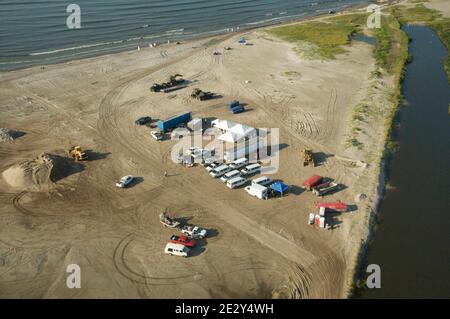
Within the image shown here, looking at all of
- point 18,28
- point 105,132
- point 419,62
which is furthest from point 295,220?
point 18,28

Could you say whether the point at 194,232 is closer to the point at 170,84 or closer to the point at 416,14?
the point at 170,84

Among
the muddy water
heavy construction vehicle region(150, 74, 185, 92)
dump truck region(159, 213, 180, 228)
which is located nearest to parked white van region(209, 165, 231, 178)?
dump truck region(159, 213, 180, 228)

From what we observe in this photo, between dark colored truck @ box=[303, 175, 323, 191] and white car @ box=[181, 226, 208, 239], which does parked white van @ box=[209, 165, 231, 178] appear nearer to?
dark colored truck @ box=[303, 175, 323, 191]

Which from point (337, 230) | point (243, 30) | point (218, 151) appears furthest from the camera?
point (243, 30)

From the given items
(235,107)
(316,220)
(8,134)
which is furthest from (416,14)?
(8,134)

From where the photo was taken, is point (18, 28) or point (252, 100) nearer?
point (252, 100)

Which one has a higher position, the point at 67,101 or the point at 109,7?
the point at 109,7

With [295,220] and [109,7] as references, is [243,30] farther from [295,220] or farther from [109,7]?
[295,220]
